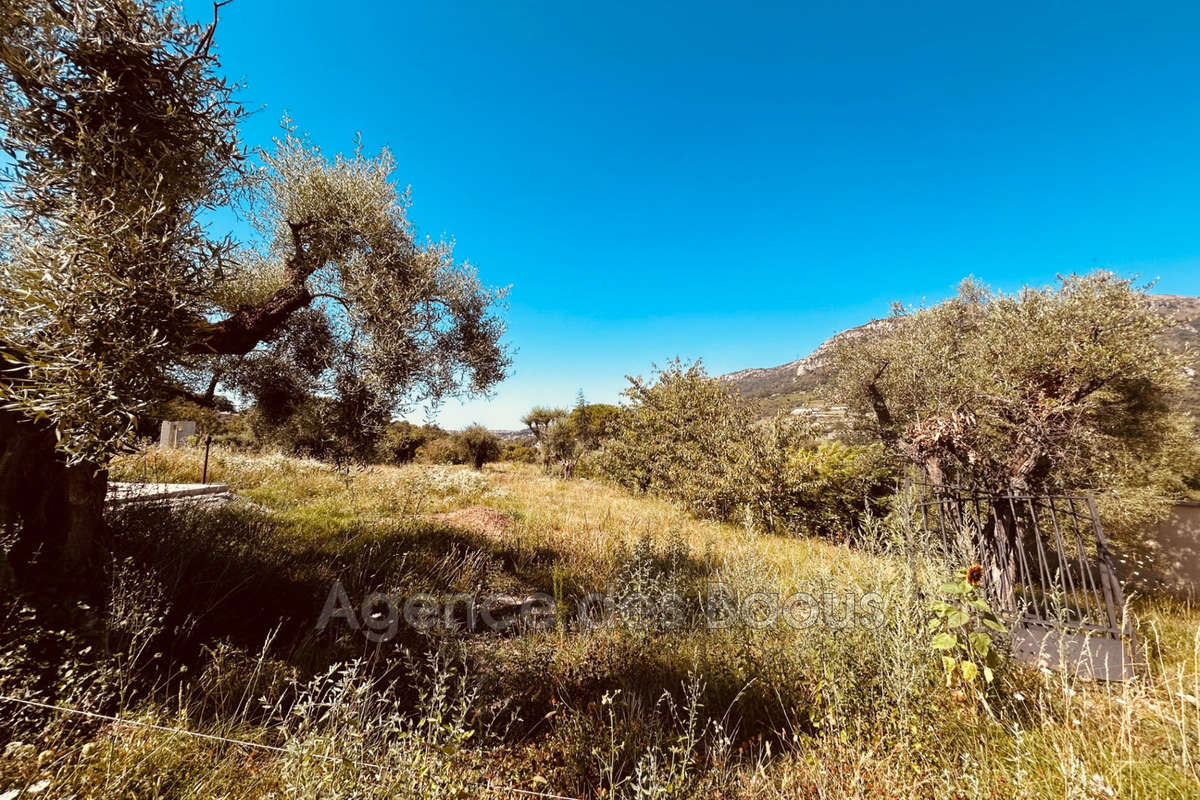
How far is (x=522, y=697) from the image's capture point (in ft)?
10.6

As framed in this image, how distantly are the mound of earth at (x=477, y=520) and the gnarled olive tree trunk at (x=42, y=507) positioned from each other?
5001 mm

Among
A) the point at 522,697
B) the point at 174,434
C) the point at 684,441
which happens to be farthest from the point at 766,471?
the point at 174,434

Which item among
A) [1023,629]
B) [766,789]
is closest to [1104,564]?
[1023,629]

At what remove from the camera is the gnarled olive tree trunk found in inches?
106

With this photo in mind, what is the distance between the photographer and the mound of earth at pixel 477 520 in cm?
775

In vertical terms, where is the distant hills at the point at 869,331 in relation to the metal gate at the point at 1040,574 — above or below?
above

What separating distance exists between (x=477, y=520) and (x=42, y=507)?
5837 millimetres

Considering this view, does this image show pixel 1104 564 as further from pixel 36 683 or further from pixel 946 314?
pixel 946 314

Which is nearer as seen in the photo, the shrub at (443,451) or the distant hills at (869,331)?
the distant hills at (869,331)

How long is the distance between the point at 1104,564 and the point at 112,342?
9.01 metres

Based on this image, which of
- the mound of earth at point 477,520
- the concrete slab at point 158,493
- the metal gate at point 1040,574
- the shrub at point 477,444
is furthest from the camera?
the shrub at point 477,444

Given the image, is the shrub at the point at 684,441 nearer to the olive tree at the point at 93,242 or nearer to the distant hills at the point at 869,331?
the distant hills at the point at 869,331

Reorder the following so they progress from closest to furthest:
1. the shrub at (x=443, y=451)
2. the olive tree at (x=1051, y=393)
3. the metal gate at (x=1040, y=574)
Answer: the metal gate at (x=1040, y=574) < the olive tree at (x=1051, y=393) < the shrub at (x=443, y=451)

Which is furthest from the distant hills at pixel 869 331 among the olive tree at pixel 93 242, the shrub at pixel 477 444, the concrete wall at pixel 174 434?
the concrete wall at pixel 174 434
